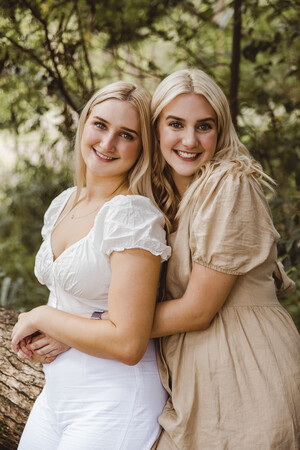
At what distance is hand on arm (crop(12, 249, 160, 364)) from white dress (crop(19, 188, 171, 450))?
0.05 metres

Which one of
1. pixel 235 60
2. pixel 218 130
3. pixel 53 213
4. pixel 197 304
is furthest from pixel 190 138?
pixel 235 60

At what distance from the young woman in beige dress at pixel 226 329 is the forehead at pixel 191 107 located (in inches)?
8.6

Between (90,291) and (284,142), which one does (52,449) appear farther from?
(284,142)

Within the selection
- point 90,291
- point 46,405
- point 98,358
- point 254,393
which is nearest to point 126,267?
point 90,291

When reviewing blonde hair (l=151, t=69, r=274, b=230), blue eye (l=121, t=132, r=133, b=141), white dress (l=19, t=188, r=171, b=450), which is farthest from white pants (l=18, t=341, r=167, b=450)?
blue eye (l=121, t=132, r=133, b=141)

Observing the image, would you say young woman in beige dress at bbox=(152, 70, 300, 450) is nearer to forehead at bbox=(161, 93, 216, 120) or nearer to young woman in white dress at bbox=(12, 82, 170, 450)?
young woman in white dress at bbox=(12, 82, 170, 450)

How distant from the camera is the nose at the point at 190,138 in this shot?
5.91 ft

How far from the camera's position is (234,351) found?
5.24 ft

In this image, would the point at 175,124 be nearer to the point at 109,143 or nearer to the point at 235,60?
the point at 109,143

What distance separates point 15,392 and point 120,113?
1395 millimetres

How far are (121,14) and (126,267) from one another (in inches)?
96.8

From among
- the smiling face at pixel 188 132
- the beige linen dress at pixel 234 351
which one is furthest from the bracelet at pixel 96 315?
the smiling face at pixel 188 132

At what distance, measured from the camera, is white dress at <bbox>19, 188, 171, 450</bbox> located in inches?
63.1

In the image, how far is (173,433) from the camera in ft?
5.28
